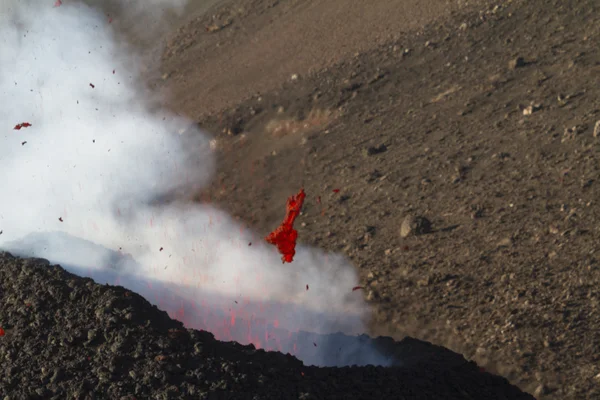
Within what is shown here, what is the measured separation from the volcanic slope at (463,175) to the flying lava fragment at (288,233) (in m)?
0.22

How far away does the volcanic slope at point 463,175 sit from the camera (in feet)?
32.5

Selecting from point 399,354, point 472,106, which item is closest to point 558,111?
point 472,106

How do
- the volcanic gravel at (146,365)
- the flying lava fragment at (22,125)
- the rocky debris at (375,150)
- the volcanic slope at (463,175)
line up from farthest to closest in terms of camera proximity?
the flying lava fragment at (22,125) → the rocky debris at (375,150) → the volcanic slope at (463,175) → the volcanic gravel at (146,365)

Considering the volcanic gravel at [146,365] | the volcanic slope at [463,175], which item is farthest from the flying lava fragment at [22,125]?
the volcanic gravel at [146,365]

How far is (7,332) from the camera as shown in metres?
8.52

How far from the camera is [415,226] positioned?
11.8 meters

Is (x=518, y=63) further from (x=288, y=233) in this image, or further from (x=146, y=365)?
(x=146, y=365)

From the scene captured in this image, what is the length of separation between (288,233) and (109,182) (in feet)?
16.1

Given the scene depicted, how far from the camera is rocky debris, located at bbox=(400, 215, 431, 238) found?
1177 centimetres

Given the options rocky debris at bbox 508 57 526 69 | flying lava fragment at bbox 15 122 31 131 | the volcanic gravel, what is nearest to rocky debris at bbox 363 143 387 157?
rocky debris at bbox 508 57 526 69

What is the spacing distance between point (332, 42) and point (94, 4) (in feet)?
35.6

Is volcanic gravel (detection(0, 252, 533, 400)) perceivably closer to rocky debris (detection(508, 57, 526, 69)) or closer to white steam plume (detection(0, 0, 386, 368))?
white steam plume (detection(0, 0, 386, 368))

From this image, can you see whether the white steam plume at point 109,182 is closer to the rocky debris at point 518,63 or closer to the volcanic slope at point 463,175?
the volcanic slope at point 463,175

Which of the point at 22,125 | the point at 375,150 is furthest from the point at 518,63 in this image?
the point at 22,125
